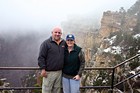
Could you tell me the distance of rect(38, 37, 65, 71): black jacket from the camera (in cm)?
541

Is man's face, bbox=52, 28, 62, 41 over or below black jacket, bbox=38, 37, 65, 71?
over

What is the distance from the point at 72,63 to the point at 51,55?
41 cm

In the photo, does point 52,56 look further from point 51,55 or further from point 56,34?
point 56,34

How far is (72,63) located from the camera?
5.44m

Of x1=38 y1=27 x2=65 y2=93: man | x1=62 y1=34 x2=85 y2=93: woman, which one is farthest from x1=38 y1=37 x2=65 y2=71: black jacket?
x1=62 y1=34 x2=85 y2=93: woman

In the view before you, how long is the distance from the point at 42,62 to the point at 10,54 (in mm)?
111623

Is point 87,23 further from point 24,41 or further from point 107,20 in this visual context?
point 107,20

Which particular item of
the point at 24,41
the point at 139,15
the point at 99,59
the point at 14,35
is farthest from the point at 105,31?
the point at 14,35

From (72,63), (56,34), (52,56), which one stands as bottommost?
(72,63)

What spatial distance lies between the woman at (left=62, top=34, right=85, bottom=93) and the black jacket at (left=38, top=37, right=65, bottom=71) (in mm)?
108

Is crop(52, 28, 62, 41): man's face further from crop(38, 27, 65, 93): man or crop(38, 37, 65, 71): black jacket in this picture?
crop(38, 37, 65, 71): black jacket

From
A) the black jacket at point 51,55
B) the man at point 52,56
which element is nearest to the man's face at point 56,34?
the man at point 52,56

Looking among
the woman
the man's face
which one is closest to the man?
the man's face

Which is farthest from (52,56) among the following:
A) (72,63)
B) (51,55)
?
(72,63)
